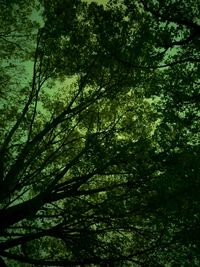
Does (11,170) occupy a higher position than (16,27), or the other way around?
(16,27)

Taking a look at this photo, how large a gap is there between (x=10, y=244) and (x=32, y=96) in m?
5.51

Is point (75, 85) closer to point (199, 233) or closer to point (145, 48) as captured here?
point (145, 48)

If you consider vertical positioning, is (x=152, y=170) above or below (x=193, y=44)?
below

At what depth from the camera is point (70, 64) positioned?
13.6m

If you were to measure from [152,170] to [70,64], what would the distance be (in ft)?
17.3

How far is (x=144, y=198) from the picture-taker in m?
11.5

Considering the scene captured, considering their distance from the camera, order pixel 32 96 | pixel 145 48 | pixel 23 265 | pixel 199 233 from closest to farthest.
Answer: pixel 199 233
pixel 145 48
pixel 32 96
pixel 23 265

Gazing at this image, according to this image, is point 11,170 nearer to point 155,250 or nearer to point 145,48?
point 155,250

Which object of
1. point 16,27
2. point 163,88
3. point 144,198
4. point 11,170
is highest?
point 16,27

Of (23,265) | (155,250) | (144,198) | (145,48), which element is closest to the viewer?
(155,250)

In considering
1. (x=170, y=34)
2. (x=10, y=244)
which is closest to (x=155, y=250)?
(x=10, y=244)

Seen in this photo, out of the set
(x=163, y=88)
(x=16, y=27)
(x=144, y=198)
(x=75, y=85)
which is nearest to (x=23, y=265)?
(x=144, y=198)

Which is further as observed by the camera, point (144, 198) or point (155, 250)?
point (144, 198)

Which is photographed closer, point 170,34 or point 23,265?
point 170,34
